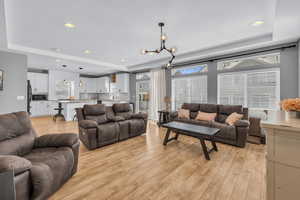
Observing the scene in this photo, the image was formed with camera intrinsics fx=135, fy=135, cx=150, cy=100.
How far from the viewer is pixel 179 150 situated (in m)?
3.05

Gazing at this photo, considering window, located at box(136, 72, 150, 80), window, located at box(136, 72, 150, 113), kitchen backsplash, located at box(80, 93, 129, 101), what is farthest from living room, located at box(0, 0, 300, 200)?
kitchen backsplash, located at box(80, 93, 129, 101)

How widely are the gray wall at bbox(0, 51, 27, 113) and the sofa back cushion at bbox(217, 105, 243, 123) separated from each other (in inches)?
253

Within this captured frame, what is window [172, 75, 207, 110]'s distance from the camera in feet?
16.8

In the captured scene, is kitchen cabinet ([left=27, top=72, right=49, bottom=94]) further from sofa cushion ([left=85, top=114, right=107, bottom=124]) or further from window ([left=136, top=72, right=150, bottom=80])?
sofa cushion ([left=85, top=114, right=107, bottom=124])

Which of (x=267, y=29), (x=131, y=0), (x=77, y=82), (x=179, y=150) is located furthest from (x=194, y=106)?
(x=77, y=82)

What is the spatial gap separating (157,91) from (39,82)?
6433 mm

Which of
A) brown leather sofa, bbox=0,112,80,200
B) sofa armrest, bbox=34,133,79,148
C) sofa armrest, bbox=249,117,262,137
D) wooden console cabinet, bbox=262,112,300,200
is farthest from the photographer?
sofa armrest, bbox=249,117,262,137

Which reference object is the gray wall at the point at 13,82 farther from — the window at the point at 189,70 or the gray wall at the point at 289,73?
the gray wall at the point at 289,73

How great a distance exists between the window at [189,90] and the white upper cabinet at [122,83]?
2.79m

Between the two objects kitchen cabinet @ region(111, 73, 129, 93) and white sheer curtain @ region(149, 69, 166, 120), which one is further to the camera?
kitchen cabinet @ region(111, 73, 129, 93)

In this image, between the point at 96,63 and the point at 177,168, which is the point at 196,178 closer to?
the point at 177,168

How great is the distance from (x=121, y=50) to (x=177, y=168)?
3.83 meters

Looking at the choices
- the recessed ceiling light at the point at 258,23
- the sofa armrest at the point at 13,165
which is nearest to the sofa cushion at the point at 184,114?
the recessed ceiling light at the point at 258,23

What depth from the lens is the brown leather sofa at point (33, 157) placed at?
1242 millimetres
